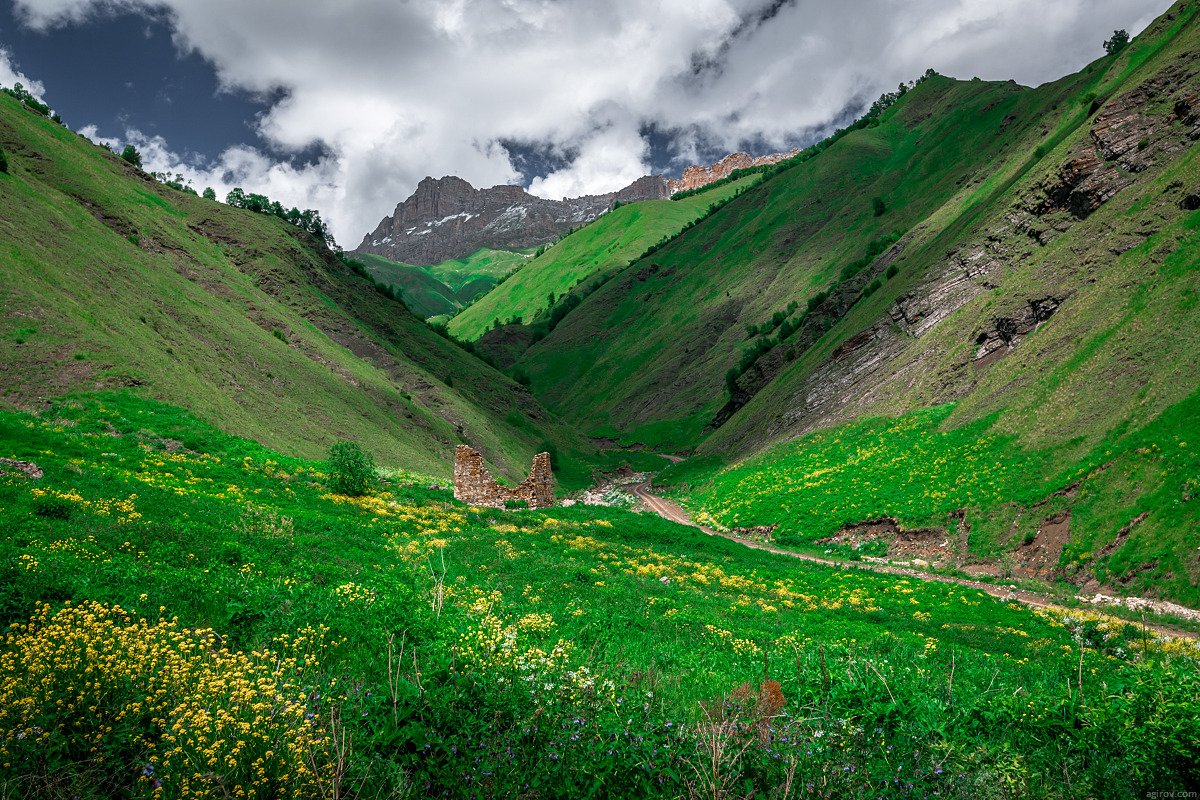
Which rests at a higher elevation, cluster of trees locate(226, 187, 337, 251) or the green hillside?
cluster of trees locate(226, 187, 337, 251)

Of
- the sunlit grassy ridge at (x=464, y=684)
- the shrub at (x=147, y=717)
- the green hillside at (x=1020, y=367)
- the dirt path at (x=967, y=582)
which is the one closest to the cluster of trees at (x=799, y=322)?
the green hillside at (x=1020, y=367)

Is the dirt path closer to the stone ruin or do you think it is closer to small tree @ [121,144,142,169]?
the stone ruin

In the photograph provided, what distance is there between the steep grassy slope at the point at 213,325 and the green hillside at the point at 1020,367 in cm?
2785

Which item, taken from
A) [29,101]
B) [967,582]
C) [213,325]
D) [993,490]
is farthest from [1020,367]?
[29,101]

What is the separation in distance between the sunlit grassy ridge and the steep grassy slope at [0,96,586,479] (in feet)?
57.6

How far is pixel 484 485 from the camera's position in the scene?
1245 inches

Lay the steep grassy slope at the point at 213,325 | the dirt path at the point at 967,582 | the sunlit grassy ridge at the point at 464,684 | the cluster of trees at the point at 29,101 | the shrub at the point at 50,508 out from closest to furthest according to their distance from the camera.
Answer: the sunlit grassy ridge at the point at 464,684 → the shrub at the point at 50,508 → the dirt path at the point at 967,582 → the steep grassy slope at the point at 213,325 → the cluster of trees at the point at 29,101

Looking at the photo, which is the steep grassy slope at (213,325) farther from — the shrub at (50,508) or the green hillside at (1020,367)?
the green hillside at (1020,367)

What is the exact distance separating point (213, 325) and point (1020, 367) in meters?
56.5

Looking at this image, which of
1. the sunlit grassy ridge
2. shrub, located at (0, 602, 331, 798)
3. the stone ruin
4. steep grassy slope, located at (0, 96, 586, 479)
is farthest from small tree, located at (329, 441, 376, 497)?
shrub, located at (0, 602, 331, 798)

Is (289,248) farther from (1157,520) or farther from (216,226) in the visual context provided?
(1157,520)

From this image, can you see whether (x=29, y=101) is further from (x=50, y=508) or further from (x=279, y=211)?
(x=50, y=508)

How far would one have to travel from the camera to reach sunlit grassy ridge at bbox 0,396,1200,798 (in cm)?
543

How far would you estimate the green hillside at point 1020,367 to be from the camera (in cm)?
2477
